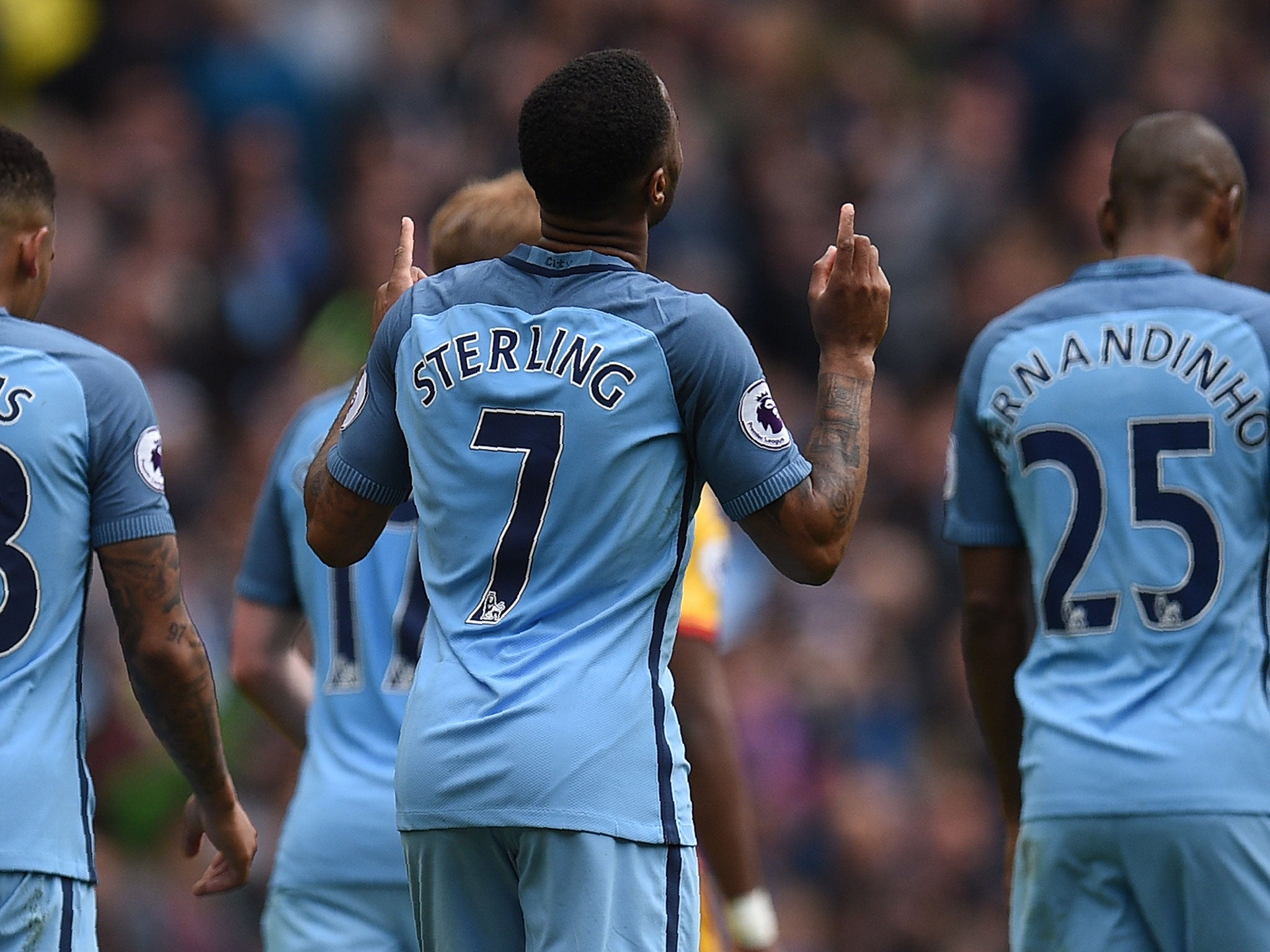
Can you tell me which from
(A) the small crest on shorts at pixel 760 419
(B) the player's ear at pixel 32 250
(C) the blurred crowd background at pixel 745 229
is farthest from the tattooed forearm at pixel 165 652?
(C) the blurred crowd background at pixel 745 229

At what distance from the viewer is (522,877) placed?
3.41 m

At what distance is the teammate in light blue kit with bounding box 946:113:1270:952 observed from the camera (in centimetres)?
417

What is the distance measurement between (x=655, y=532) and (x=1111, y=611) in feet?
4.41

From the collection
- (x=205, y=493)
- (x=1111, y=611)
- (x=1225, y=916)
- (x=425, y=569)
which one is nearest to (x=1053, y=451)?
(x=1111, y=611)

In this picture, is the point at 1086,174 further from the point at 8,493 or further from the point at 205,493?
the point at 8,493

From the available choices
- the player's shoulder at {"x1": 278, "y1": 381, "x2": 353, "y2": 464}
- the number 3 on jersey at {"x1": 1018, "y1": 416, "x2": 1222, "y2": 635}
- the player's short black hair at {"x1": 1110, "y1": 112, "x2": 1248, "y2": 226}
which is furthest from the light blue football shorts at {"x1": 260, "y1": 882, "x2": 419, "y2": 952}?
the player's short black hair at {"x1": 1110, "y1": 112, "x2": 1248, "y2": 226}

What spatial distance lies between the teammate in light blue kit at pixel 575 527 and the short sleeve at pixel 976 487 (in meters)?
1.09

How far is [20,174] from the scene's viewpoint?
4.16 m

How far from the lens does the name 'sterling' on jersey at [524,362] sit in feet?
11.4

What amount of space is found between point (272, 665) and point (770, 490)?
88.7 inches

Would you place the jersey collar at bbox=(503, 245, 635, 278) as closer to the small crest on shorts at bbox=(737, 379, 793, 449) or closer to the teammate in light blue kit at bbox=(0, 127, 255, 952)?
the small crest on shorts at bbox=(737, 379, 793, 449)

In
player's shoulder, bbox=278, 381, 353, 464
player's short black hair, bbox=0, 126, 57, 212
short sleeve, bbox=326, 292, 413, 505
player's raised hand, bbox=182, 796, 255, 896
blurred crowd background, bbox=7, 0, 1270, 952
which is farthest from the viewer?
blurred crowd background, bbox=7, 0, 1270, 952

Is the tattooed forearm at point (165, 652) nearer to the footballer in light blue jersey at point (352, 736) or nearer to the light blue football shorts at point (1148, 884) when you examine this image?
the footballer in light blue jersey at point (352, 736)

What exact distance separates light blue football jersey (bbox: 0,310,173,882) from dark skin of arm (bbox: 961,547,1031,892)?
197 cm
